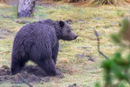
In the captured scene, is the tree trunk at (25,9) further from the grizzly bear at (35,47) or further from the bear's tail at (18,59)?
→ the bear's tail at (18,59)

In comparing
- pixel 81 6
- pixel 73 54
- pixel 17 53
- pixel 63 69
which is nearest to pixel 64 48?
pixel 73 54

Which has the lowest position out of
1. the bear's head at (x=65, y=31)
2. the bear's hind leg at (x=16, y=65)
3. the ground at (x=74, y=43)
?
the ground at (x=74, y=43)

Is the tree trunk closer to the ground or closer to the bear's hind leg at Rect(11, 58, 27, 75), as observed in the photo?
the ground

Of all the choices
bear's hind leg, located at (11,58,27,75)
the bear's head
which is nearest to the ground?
bear's hind leg, located at (11,58,27,75)

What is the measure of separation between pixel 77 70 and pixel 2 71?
158cm

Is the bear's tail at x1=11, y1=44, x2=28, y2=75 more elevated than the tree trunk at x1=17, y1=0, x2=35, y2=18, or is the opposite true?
the bear's tail at x1=11, y1=44, x2=28, y2=75

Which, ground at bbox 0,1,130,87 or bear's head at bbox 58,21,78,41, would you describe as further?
bear's head at bbox 58,21,78,41

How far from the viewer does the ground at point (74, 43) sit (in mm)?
6596

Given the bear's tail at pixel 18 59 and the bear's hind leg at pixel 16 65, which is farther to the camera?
the bear's hind leg at pixel 16 65

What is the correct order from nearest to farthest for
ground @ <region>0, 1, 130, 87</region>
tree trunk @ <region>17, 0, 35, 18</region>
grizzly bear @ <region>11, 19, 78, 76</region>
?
grizzly bear @ <region>11, 19, 78, 76</region>
ground @ <region>0, 1, 130, 87</region>
tree trunk @ <region>17, 0, 35, 18</region>

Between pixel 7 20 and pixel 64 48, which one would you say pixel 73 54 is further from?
pixel 7 20

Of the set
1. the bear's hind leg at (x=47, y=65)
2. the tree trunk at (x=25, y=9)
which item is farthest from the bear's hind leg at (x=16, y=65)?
the tree trunk at (x=25, y=9)

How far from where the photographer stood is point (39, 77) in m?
6.61

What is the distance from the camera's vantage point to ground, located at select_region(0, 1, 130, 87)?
260 inches
